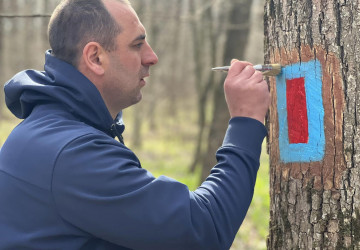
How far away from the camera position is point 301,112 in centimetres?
212

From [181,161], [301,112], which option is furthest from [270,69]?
[181,161]

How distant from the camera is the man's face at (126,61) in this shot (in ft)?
6.44

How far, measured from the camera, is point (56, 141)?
1653 millimetres

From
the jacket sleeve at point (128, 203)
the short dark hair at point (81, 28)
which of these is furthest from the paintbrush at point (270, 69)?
the jacket sleeve at point (128, 203)

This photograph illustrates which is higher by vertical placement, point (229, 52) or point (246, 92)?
point (229, 52)

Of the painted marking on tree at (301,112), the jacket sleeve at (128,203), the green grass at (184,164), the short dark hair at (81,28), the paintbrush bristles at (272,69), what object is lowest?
the green grass at (184,164)

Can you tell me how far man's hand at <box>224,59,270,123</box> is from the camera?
1.90 meters

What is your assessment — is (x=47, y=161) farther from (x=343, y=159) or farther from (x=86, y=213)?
(x=343, y=159)

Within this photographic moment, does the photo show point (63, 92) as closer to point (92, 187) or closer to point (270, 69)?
point (92, 187)

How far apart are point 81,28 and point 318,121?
1.06 metres

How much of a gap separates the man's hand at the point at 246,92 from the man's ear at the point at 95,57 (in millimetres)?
502

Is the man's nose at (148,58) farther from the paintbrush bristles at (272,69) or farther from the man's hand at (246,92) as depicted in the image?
the paintbrush bristles at (272,69)

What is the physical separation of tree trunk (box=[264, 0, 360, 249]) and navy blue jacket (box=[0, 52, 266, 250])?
36cm

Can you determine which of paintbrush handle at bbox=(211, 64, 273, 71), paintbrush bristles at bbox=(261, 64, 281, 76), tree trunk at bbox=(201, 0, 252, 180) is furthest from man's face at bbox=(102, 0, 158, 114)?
tree trunk at bbox=(201, 0, 252, 180)
